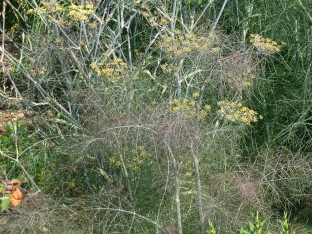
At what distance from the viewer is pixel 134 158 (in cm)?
422

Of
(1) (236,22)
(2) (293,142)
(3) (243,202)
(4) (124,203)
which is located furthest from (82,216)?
(1) (236,22)

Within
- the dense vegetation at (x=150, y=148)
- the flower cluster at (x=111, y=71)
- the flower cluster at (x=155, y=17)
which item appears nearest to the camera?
the dense vegetation at (x=150, y=148)

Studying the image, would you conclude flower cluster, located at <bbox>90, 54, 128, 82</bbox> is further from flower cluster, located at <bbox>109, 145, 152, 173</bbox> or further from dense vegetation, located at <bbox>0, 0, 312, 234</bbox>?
flower cluster, located at <bbox>109, 145, 152, 173</bbox>

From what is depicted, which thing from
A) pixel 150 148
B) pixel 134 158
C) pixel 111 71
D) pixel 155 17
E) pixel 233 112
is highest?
pixel 155 17

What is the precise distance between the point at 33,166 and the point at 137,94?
106 cm

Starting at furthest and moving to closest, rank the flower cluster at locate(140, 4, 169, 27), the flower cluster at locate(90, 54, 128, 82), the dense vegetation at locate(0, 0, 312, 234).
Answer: the flower cluster at locate(140, 4, 169, 27)
the flower cluster at locate(90, 54, 128, 82)
the dense vegetation at locate(0, 0, 312, 234)

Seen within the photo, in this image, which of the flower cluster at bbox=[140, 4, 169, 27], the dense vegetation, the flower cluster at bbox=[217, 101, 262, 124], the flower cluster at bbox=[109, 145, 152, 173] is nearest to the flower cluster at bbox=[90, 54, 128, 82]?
the dense vegetation

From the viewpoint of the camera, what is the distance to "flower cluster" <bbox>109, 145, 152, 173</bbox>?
4.11 metres

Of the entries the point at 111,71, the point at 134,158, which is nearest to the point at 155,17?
the point at 111,71

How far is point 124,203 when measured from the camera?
4523mm

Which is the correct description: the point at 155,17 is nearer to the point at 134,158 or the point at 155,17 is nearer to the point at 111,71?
the point at 111,71

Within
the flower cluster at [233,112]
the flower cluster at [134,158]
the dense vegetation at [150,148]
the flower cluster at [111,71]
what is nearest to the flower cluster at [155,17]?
the dense vegetation at [150,148]

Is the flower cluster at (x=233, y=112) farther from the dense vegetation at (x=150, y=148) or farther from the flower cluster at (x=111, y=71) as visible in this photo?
the flower cluster at (x=111, y=71)

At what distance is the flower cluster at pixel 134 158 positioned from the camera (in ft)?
13.5
